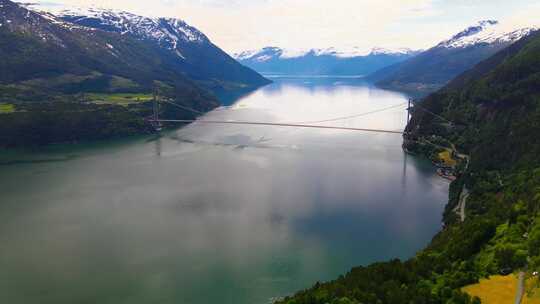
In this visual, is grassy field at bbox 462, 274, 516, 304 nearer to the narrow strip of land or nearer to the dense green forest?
the narrow strip of land

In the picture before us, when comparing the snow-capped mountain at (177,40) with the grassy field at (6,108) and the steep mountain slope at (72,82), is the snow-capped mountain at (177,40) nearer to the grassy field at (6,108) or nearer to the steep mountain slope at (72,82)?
the steep mountain slope at (72,82)

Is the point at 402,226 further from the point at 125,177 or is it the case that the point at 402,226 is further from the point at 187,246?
the point at 125,177

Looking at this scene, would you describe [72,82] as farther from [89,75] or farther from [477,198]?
[477,198]

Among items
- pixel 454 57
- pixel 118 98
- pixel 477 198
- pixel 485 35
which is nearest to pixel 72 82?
pixel 118 98

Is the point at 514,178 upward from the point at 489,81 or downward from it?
downward

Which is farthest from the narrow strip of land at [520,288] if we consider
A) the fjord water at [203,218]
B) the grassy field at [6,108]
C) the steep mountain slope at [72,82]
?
the grassy field at [6,108]

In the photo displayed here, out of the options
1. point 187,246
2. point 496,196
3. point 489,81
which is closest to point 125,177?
point 187,246

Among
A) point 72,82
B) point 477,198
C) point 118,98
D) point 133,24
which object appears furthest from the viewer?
point 133,24
